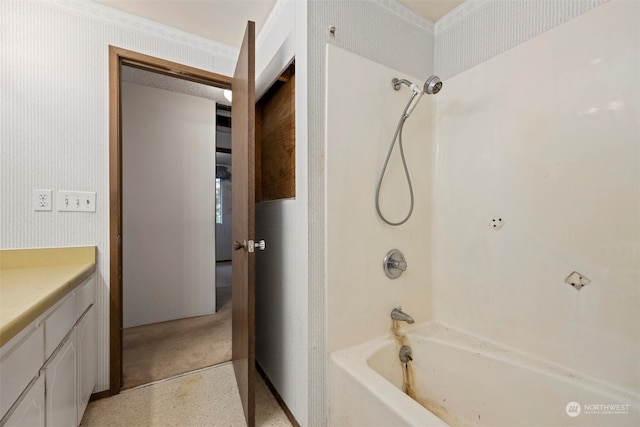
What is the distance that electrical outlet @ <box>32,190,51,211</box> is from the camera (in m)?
1.39

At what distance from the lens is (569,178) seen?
109 cm

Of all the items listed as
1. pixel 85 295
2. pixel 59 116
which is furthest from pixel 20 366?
pixel 59 116

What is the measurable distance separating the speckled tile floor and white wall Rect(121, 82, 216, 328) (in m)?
1.16

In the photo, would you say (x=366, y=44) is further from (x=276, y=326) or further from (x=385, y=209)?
(x=276, y=326)

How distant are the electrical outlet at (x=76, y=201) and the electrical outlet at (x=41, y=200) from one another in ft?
0.14

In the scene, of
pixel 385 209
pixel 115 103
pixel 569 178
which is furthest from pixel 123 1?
pixel 569 178

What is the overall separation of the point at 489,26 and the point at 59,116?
2367 millimetres

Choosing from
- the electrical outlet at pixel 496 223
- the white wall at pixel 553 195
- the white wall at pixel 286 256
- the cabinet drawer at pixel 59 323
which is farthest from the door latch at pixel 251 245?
the electrical outlet at pixel 496 223

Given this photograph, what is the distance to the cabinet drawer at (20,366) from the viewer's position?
0.63m

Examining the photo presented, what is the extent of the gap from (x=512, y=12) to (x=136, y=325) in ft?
12.0

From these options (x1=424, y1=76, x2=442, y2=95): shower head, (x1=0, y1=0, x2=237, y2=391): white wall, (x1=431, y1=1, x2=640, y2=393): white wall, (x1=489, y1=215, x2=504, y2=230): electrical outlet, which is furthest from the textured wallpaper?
(x1=0, y1=0, x2=237, y2=391): white wall

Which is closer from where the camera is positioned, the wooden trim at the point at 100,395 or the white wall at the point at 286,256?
the white wall at the point at 286,256

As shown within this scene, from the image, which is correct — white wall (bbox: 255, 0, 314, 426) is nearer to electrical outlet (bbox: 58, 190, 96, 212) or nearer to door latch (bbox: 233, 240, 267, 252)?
door latch (bbox: 233, 240, 267, 252)

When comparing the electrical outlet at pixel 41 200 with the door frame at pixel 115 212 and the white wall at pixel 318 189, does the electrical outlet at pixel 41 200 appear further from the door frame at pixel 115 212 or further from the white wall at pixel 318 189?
the white wall at pixel 318 189
